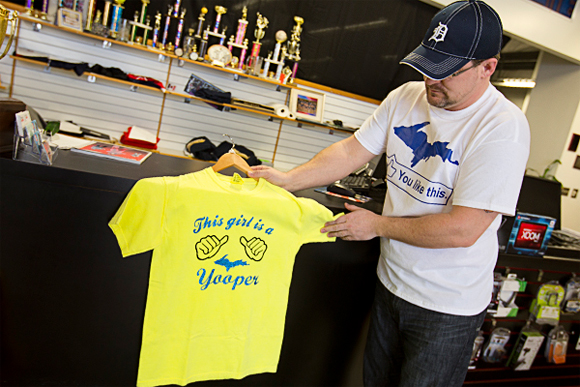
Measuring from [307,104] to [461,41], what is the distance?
10.9 ft

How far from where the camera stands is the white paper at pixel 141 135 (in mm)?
3834

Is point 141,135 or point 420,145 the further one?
point 141,135

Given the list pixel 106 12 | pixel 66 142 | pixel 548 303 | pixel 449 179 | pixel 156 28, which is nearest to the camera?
pixel 449 179

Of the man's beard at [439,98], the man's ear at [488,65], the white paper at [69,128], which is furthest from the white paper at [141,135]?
the man's ear at [488,65]

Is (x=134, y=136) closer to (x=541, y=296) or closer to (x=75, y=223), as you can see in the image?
(x=75, y=223)

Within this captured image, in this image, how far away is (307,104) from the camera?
14.9 ft

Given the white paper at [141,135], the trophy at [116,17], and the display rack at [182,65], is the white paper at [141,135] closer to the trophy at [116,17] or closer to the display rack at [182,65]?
the display rack at [182,65]

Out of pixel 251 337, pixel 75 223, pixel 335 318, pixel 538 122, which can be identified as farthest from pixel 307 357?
pixel 538 122

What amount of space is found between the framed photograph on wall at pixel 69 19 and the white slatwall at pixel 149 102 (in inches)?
9.1

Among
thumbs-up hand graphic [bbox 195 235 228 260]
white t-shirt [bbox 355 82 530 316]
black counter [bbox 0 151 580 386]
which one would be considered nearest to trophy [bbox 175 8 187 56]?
black counter [bbox 0 151 580 386]

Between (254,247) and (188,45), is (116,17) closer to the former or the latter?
(188,45)

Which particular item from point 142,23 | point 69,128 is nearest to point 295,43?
point 142,23

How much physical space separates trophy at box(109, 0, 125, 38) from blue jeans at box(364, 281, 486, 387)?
3.46 m

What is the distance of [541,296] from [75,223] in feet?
8.84
